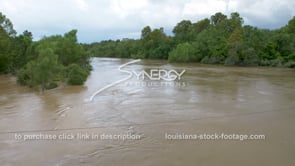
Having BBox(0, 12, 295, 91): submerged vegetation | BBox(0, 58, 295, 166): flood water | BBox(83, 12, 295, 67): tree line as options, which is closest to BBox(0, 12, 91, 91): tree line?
BBox(0, 12, 295, 91): submerged vegetation

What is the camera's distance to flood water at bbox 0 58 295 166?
7227mm

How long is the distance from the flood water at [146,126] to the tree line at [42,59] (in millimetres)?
1852

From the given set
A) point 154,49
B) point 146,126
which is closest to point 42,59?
point 146,126

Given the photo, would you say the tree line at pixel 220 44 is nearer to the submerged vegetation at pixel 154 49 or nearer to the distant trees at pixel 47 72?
the submerged vegetation at pixel 154 49

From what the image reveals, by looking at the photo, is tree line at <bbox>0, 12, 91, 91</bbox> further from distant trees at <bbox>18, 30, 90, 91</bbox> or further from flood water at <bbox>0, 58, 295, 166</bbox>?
flood water at <bbox>0, 58, 295, 166</bbox>

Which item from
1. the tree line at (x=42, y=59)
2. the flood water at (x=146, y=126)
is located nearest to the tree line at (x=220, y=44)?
the tree line at (x=42, y=59)

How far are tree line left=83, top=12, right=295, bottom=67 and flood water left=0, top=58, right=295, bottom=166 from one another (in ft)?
68.0

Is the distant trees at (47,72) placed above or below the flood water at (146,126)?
above

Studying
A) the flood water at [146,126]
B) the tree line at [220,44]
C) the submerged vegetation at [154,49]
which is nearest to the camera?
the flood water at [146,126]

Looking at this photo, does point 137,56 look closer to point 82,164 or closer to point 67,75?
point 67,75

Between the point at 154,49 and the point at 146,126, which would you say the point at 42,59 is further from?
the point at 154,49

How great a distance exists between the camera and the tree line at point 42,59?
1839 cm

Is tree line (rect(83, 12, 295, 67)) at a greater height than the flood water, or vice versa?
tree line (rect(83, 12, 295, 67))

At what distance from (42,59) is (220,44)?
1353 inches
